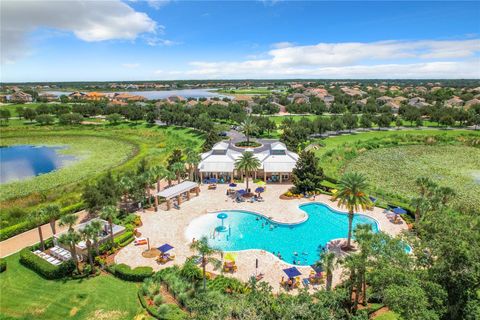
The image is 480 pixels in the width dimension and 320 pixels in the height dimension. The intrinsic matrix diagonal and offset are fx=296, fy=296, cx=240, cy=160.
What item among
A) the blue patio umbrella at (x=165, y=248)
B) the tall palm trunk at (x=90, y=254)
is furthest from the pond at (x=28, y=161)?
the blue patio umbrella at (x=165, y=248)

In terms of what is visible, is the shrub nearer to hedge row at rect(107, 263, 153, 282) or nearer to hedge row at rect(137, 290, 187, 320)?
hedge row at rect(107, 263, 153, 282)

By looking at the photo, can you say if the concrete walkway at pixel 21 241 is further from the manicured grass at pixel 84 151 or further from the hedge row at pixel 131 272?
the hedge row at pixel 131 272

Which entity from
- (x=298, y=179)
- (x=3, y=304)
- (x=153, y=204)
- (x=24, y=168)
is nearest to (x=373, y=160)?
(x=298, y=179)

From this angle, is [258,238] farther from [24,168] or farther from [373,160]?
[24,168]

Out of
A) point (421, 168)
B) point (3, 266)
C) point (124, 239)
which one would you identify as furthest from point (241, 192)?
point (421, 168)

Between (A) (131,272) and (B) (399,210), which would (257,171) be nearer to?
(B) (399,210)

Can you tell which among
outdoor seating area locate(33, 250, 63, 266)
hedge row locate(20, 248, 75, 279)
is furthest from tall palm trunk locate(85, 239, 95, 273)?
outdoor seating area locate(33, 250, 63, 266)
